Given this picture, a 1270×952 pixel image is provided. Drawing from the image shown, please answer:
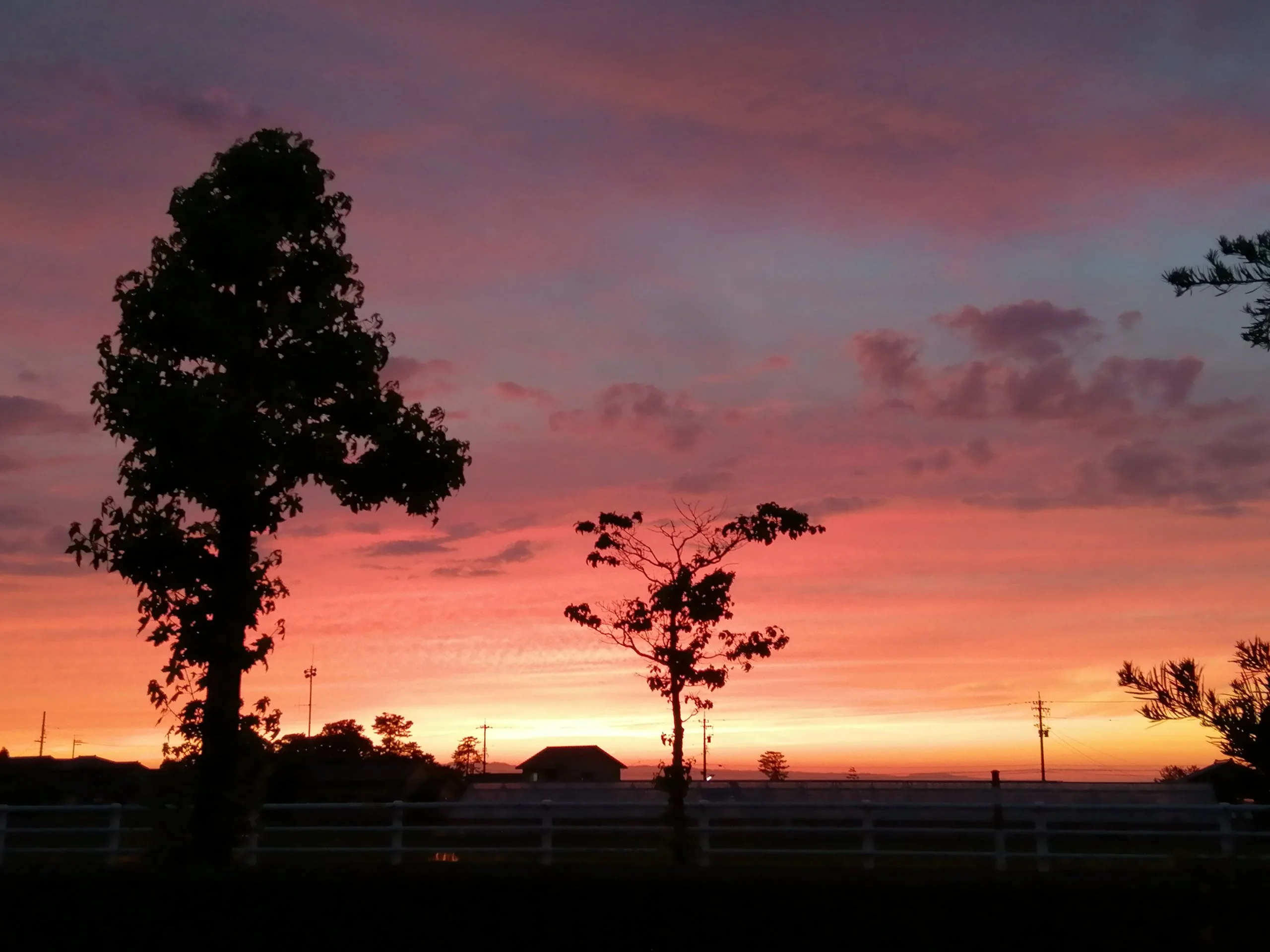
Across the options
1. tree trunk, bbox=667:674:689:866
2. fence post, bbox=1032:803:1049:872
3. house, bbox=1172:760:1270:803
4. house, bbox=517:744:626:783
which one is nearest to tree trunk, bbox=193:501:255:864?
tree trunk, bbox=667:674:689:866

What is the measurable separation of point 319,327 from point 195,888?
1275cm

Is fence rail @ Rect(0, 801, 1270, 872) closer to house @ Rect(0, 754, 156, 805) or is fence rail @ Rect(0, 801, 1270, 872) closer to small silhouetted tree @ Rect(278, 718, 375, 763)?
house @ Rect(0, 754, 156, 805)

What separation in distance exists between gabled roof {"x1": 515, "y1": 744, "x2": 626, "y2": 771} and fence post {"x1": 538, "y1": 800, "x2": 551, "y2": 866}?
332ft

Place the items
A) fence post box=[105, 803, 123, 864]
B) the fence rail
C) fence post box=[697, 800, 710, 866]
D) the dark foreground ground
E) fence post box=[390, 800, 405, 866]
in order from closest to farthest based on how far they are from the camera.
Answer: the dark foreground ground → the fence rail → fence post box=[390, 800, 405, 866] → fence post box=[105, 803, 123, 864] → fence post box=[697, 800, 710, 866]

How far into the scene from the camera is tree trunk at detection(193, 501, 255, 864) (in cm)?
2025

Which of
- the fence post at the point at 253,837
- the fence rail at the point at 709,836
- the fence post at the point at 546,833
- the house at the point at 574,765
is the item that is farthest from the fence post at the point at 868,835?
the house at the point at 574,765

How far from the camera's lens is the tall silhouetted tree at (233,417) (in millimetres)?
20578

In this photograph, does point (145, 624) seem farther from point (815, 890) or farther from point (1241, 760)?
point (1241, 760)

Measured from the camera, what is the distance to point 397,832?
70.2 feet

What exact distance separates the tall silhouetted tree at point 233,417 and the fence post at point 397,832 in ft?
8.72

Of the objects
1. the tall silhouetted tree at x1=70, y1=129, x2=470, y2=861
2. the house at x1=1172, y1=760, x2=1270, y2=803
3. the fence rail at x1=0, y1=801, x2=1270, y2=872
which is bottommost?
the fence rail at x1=0, y1=801, x2=1270, y2=872

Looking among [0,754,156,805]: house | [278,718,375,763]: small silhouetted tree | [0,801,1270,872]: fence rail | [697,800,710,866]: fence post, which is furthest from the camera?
[278,718,375,763]: small silhouetted tree

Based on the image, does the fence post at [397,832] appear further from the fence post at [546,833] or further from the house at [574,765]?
the house at [574,765]

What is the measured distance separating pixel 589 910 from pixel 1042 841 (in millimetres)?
12678
